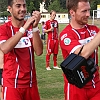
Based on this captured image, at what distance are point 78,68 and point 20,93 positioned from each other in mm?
1268

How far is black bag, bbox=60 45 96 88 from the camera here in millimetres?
3389

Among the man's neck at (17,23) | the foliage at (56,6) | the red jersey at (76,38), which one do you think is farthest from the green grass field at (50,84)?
the foliage at (56,6)

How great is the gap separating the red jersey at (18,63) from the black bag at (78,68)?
0.99 metres

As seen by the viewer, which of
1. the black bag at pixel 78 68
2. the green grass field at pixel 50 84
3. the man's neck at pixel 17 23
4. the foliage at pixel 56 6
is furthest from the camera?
the foliage at pixel 56 6

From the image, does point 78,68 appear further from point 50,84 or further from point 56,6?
point 56,6

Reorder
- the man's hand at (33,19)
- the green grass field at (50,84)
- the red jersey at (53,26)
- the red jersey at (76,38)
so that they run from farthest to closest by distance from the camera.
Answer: the red jersey at (53,26), the green grass field at (50,84), the man's hand at (33,19), the red jersey at (76,38)

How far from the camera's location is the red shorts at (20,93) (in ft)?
14.3

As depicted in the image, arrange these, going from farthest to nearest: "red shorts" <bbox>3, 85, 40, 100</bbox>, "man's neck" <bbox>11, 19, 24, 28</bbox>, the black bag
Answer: "man's neck" <bbox>11, 19, 24, 28</bbox> < "red shorts" <bbox>3, 85, 40, 100</bbox> < the black bag

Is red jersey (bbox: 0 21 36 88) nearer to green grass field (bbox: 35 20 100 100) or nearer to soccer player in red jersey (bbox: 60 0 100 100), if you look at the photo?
soccer player in red jersey (bbox: 60 0 100 100)

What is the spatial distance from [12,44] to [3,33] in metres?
0.34

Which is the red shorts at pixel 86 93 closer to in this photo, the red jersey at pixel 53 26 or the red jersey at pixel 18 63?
the red jersey at pixel 18 63

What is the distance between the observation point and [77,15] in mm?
4094

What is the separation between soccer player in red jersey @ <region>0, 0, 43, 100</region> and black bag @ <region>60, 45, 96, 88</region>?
100cm

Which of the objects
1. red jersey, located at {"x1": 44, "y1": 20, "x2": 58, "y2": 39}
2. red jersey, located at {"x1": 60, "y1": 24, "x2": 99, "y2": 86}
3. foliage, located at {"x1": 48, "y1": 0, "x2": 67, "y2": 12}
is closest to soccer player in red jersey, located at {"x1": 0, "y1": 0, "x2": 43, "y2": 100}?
red jersey, located at {"x1": 60, "y1": 24, "x2": 99, "y2": 86}
